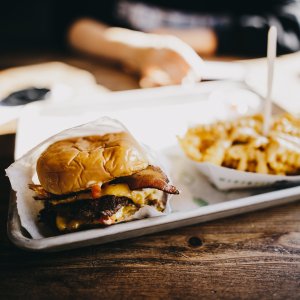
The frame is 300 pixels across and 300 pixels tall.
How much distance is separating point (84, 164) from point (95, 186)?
6cm

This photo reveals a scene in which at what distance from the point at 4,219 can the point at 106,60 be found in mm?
1475

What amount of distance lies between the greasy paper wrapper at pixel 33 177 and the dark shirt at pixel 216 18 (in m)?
1.54

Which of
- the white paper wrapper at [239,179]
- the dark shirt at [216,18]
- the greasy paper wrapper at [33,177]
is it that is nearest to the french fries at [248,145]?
the white paper wrapper at [239,179]

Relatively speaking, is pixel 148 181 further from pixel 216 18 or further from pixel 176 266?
pixel 216 18

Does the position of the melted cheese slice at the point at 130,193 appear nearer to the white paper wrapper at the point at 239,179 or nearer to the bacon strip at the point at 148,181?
the bacon strip at the point at 148,181

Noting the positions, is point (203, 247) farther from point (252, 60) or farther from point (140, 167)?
point (252, 60)

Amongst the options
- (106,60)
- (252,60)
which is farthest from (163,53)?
(252,60)

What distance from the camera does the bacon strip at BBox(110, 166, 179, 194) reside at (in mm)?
864

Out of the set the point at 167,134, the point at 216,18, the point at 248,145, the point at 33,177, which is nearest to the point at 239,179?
the point at 248,145

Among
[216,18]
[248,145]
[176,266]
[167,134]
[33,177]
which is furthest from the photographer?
[216,18]

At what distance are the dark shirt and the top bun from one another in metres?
1.68

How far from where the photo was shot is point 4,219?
90 centimetres

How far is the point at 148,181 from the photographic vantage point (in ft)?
2.85

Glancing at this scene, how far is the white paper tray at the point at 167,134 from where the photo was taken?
2.66 feet
